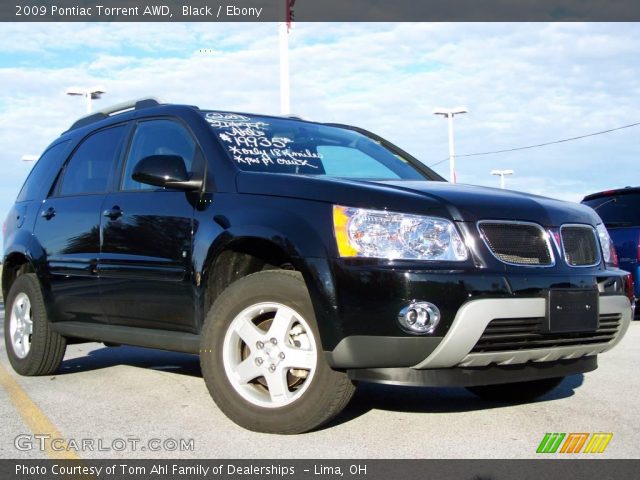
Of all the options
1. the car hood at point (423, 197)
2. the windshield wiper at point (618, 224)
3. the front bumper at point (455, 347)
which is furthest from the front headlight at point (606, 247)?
the windshield wiper at point (618, 224)

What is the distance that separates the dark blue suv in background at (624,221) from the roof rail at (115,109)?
6084 millimetres

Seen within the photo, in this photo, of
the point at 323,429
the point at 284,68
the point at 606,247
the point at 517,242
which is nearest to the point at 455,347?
the point at 517,242

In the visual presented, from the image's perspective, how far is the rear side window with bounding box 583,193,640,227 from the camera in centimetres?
948

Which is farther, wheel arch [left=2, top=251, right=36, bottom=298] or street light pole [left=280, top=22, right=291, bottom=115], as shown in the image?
street light pole [left=280, top=22, right=291, bottom=115]

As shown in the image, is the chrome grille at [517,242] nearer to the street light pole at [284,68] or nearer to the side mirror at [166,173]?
the side mirror at [166,173]

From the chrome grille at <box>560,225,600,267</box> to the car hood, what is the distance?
0.06 m

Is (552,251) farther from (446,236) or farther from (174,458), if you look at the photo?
(174,458)

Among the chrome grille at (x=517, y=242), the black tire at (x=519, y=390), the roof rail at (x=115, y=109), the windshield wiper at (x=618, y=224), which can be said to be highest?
the roof rail at (x=115, y=109)

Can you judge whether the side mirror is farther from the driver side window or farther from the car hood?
the car hood

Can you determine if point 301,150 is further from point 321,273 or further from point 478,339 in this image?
point 478,339

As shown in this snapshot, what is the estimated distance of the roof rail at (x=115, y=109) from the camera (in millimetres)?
5484

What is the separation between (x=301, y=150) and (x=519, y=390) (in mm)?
2064

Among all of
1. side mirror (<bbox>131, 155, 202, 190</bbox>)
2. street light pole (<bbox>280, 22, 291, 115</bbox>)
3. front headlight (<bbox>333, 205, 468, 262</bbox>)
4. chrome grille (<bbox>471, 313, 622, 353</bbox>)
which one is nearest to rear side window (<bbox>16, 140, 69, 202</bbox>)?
side mirror (<bbox>131, 155, 202, 190</bbox>)

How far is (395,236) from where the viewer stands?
3.76 m
